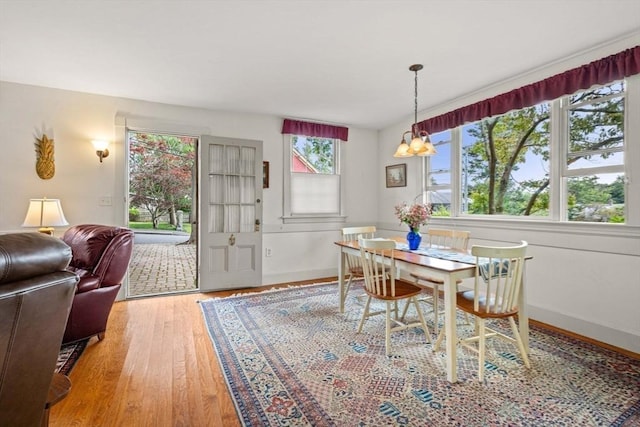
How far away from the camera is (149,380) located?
202cm

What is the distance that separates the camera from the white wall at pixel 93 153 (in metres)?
3.27

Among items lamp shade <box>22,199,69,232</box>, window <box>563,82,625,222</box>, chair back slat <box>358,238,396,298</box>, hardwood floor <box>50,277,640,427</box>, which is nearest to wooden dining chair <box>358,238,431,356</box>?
chair back slat <box>358,238,396,298</box>

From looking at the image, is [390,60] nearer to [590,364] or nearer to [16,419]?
[590,364]

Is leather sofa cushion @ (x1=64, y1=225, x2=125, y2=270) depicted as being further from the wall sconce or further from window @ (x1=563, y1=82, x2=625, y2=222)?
window @ (x1=563, y1=82, x2=625, y2=222)

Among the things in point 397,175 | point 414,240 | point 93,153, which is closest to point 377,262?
point 414,240

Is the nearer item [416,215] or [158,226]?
[416,215]

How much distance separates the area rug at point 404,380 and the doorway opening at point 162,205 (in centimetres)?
318

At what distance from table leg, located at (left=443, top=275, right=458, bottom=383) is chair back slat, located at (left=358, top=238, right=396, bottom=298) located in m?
0.45

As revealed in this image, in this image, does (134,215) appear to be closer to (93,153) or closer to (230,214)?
(93,153)

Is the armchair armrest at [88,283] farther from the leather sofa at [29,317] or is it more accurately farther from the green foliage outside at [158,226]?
the green foliage outside at [158,226]

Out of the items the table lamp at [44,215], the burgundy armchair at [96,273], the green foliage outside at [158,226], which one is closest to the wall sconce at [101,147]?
the table lamp at [44,215]

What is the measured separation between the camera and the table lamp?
3051 millimetres

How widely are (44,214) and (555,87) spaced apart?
5.06 metres

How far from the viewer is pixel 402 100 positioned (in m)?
3.85
